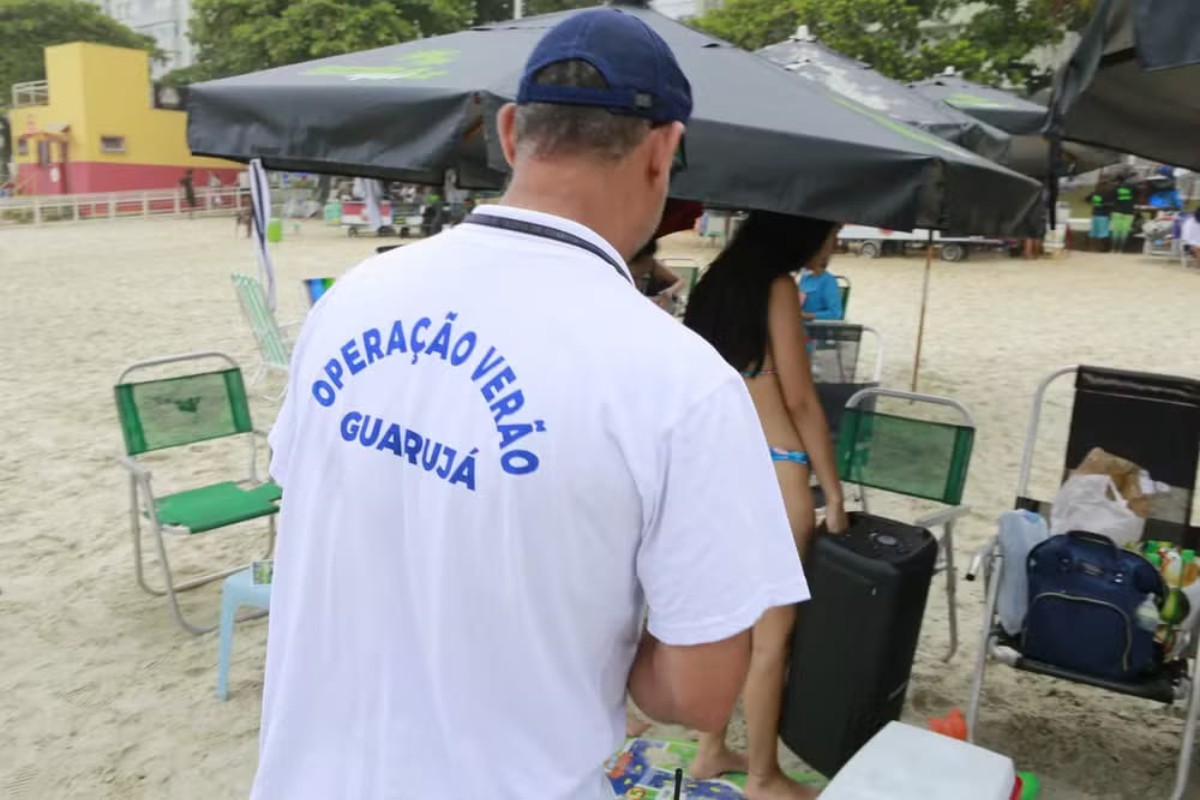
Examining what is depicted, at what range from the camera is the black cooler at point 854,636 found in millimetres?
2838

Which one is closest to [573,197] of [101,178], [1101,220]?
[1101,220]

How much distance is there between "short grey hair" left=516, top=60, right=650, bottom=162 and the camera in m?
1.03

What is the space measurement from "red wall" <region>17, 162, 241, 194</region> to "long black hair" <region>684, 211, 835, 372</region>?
117 feet

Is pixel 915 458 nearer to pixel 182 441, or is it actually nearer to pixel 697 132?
pixel 697 132

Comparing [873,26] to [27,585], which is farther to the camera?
[873,26]

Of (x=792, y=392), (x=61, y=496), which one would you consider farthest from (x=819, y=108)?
(x=61, y=496)

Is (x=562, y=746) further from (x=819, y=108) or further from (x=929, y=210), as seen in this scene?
(x=819, y=108)

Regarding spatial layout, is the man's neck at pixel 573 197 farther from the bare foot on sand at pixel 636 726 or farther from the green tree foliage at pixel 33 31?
the green tree foliage at pixel 33 31

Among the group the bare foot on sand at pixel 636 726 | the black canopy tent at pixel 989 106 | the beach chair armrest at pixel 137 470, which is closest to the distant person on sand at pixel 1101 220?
the black canopy tent at pixel 989 106

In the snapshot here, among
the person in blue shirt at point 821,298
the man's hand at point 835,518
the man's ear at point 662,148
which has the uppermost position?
the man's ear at point 662,148

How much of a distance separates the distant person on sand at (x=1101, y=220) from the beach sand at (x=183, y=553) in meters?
7.99

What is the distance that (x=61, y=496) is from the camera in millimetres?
5605

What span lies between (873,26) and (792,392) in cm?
2590

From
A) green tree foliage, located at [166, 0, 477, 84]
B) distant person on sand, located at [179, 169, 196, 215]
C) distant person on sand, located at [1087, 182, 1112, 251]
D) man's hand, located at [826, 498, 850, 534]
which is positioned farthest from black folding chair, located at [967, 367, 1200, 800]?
distant person on sand, located at [179, 169, 196, 215]
